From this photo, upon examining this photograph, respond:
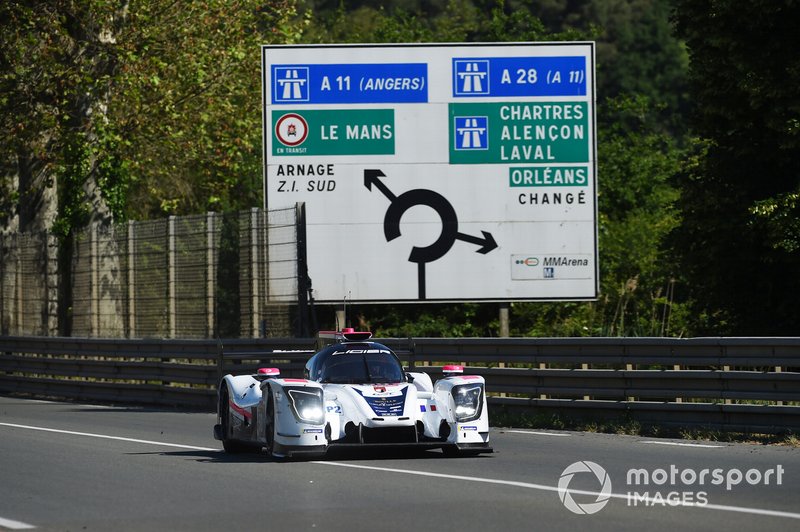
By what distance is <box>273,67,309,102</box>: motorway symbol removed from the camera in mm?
23984

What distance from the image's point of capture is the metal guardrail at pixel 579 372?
602 inches

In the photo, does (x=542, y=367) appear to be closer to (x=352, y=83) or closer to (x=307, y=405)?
(x=307, y=405)

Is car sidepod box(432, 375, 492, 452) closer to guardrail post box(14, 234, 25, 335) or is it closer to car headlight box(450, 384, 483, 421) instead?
car headlight box(450, 384, 483, 421)

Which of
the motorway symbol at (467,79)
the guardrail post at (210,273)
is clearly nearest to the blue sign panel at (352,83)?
the motorway symbol at (467,79)

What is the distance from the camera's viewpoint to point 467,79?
24.2m

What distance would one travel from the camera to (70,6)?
3272 centimetres

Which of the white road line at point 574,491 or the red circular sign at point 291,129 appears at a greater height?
the red circular sign at point 291,129

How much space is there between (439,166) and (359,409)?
11357 mm

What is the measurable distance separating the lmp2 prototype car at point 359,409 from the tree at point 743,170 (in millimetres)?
9671

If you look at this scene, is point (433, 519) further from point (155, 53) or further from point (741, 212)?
point (155, 53)

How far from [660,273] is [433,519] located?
88.6 feet

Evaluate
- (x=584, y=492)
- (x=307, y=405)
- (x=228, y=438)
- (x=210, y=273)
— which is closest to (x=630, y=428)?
(x=228, y=438)

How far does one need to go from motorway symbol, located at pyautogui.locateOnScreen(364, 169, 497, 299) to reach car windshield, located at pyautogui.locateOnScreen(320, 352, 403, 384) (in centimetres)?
999

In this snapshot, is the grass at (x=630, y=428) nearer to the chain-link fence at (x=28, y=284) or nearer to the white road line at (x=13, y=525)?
the white road line at (x=13, y=525)
